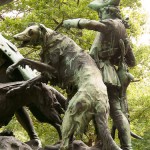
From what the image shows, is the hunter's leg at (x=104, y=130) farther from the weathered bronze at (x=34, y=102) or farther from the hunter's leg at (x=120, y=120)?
the weathered bronze at (x=34, y=102)

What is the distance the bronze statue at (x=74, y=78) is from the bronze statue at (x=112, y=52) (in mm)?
296

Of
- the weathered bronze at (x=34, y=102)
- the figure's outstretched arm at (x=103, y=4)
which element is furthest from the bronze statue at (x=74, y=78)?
the figure's outstretched arm at (x=103, y=4)

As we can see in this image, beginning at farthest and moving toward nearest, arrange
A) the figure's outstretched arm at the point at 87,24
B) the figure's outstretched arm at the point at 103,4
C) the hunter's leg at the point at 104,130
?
the figure's outstretched arm at the point at 103,4 < the figure's outstretched arm at the point at 87,24 < the hunter's leg at the point at 104,130

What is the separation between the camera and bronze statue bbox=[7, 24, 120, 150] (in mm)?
4730

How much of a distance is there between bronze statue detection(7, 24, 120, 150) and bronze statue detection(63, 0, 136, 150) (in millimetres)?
296

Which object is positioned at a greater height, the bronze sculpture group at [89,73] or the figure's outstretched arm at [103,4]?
the figure's outstretched arm at [103,4]

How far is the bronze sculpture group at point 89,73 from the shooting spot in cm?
475

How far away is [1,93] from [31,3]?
24.6 ft

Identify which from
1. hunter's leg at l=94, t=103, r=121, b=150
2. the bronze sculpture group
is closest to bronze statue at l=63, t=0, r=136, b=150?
the bronze sculpture group

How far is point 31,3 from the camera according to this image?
12984 millimetres

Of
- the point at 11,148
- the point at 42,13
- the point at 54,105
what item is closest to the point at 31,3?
the point at 42,13

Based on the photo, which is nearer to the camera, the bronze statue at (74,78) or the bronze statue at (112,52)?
the bronze statue at (74,78)

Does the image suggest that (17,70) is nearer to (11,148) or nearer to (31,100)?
(31,100)

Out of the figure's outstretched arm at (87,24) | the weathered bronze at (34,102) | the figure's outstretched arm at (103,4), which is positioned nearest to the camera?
the figure's outstretched arm at (87,24)
